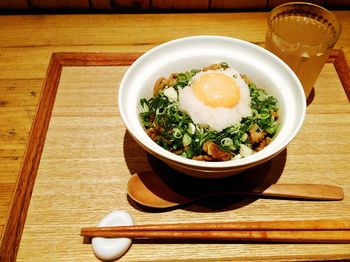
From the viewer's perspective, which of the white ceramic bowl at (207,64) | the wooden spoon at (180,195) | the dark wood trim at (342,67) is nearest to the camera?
the white ceramic bowl at (207,64)

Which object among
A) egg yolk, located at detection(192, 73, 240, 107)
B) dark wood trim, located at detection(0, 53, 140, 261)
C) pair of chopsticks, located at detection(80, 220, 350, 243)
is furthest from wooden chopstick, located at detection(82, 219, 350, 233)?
egg yolk, located at detection(192, 73, 240, 107)

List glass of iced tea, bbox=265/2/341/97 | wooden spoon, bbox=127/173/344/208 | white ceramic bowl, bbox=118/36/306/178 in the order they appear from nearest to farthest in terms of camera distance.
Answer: white ceramic bowl, bbox=118/36/306/178 → wooden spoon, bbox=127/173/344/208 → glass of iced tea, bbox=265/2/341/97

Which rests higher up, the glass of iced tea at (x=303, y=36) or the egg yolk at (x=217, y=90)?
the glass of iced tea at (x=303, y=36)

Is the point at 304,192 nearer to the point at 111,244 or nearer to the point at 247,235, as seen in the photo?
the point at 247,235

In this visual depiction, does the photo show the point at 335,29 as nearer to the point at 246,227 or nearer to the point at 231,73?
the point at 231,73

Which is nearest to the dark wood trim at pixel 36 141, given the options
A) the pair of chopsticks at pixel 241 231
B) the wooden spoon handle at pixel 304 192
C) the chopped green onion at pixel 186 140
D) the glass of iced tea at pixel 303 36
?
the pair of chopsticks at pixel 241 231

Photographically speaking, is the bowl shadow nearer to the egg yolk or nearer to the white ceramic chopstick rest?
the white ceramic chopstick rest

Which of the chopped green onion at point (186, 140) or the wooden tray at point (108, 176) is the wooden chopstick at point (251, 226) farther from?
the chopped green onion at point (186, 140)
